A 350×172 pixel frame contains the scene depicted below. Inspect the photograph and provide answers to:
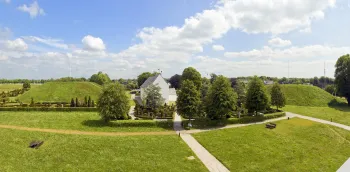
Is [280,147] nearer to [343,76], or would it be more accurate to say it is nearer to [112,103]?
[112,103]

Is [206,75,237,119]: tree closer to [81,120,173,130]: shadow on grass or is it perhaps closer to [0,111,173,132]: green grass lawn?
[0,111,173,132]: green grass lawn

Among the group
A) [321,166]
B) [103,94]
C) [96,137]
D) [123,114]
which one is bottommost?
[321,166]

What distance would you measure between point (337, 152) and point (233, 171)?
54.7 feet

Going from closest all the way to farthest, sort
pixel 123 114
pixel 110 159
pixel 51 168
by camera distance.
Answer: pixel 51 168 < pixel 110 159 < pixel 123 114

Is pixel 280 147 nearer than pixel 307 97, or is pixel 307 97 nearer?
Result: pixel 280 147

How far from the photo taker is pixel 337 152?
84.7ft

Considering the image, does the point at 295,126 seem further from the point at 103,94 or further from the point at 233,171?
the point at 103,94

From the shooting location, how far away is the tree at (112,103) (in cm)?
3170

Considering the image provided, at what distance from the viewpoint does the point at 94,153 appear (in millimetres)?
22094

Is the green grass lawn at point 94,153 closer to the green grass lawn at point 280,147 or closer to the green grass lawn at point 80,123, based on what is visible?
the green grass lawn at point 80,123

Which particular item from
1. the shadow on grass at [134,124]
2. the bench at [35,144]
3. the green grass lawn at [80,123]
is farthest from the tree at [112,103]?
the bench at [35,144]

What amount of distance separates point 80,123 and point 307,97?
64736mm

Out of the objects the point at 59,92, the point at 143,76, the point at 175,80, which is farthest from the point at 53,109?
the point at 175,80

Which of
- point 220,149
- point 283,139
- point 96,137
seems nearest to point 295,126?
point 283,139
